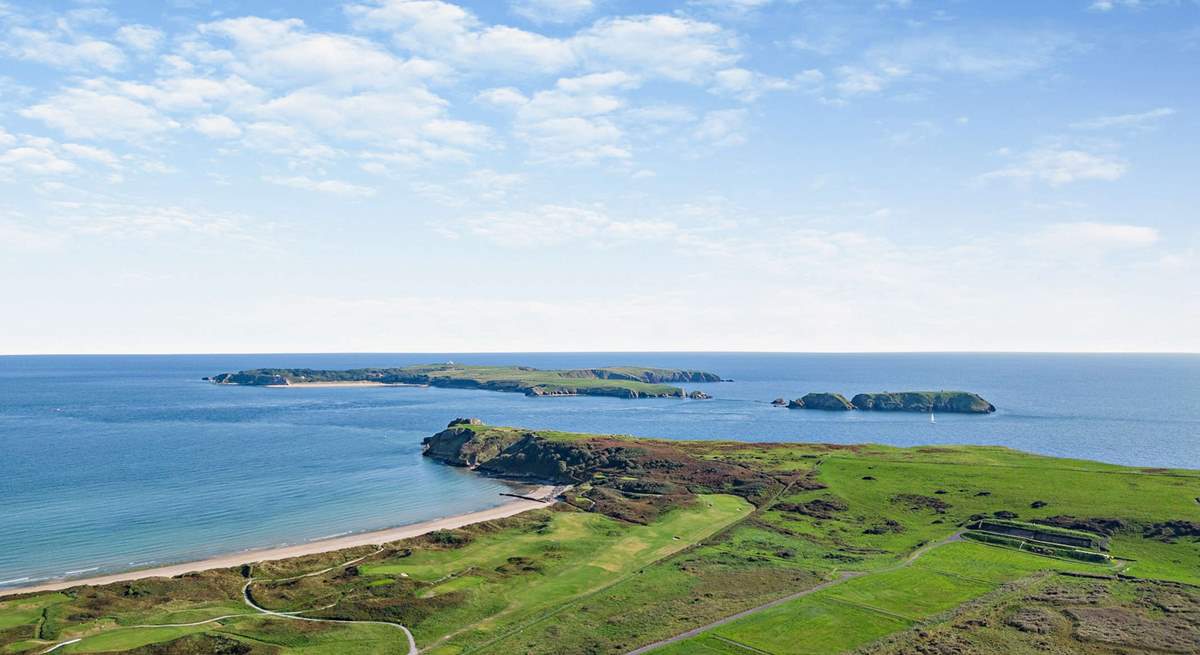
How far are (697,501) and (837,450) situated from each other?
46.8m

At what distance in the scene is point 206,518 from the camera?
94.5m

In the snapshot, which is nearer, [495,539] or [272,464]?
[495,539]

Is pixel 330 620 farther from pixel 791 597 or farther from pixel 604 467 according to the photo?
pixel 604 467

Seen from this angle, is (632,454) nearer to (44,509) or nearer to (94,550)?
(94,550)

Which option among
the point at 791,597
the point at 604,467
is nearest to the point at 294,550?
the point at 791,597

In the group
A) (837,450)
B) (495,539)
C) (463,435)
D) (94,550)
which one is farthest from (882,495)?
(94,550)

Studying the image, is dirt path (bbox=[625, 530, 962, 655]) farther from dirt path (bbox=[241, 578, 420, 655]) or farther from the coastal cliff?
the coastal cliff

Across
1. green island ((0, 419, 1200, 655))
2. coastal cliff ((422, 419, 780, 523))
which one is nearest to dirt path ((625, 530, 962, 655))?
green island ((0, 419, 1200, 655))

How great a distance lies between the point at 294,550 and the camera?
3152 inches

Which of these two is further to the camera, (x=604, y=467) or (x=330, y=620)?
(x=604, y=467)

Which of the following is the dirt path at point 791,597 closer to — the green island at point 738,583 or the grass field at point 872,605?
the green island at point 738,583

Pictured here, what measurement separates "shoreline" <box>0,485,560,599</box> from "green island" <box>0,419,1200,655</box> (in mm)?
7111

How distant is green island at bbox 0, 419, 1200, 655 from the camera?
52781mm

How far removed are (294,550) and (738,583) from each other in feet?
163
